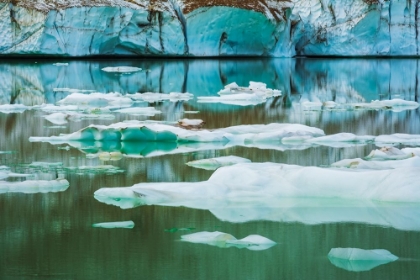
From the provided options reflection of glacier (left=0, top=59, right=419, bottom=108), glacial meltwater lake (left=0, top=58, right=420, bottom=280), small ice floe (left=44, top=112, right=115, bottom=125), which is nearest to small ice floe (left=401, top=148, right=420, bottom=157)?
glacial meltwater lake (left=0, top=58, right=420, bottom=280)

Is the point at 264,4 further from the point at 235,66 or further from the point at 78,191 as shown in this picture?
the point at 78,191

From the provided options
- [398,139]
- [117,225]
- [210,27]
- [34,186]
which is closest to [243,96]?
[398,139]

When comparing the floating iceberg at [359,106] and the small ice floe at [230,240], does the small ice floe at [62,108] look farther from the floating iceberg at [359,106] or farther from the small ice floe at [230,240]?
the small ice floe at [230,240]

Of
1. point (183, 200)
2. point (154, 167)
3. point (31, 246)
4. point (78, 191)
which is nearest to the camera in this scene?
point (31, 246)

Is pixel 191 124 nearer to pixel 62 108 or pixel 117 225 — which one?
pixel 62 108

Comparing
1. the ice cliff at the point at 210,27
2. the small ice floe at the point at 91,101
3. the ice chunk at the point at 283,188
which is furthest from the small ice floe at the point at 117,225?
the ice cliff at the point at 210,27

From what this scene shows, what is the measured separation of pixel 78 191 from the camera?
15.0ft

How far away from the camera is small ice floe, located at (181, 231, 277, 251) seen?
3.44m

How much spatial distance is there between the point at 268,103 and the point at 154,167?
576 cm

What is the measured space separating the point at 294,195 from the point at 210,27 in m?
18.1

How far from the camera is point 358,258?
3.25 m

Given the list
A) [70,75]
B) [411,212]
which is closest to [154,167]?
[411,212]

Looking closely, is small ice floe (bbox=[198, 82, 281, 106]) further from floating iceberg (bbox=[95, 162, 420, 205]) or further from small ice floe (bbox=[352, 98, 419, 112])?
floating iceberg (bbox=[95, 162, 420, 205])

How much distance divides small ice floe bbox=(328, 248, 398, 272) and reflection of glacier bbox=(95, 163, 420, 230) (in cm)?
53
